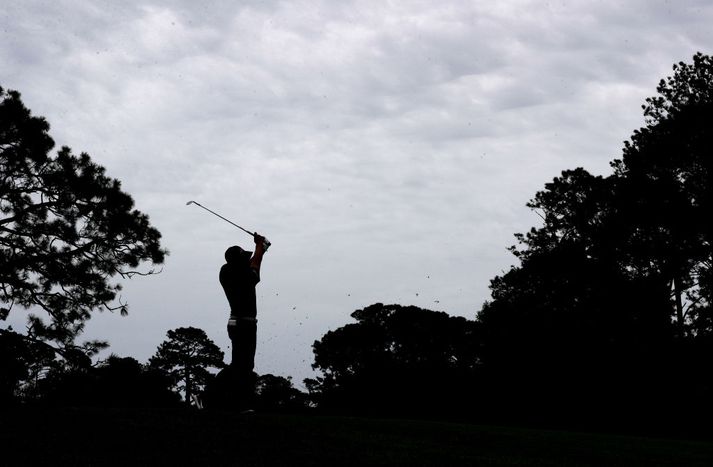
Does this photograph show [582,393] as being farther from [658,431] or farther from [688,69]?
[688,69]

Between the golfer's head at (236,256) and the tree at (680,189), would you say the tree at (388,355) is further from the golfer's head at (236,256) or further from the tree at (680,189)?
the golfer's head at (236,256)

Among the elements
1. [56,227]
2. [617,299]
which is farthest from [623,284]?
[56,227]

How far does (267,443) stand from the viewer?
384 inches

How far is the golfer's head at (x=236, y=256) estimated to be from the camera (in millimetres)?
11312

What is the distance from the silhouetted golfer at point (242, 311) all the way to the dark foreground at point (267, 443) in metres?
0.72

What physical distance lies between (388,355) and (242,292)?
56176 millimetres

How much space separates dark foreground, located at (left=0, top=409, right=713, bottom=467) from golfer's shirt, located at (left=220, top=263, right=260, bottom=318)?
4.81 ft

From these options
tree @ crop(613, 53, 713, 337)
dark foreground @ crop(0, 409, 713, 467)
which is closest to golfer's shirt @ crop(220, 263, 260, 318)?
dark foreground @ crop(0, 409, 713, 467)

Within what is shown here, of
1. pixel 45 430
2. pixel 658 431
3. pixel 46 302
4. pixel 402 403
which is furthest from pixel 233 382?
pixel 402 403

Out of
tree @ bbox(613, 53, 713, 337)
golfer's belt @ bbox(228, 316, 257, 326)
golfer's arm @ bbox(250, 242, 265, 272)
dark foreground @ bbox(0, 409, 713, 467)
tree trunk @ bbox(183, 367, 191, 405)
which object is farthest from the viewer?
tree trunk @ bbox(183, 367, 191, 405)

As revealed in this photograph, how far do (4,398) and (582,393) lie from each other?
30.2 metres

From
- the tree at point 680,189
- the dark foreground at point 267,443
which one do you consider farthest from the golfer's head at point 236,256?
the tree at point 680,189

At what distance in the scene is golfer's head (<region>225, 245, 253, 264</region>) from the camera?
11.3 m

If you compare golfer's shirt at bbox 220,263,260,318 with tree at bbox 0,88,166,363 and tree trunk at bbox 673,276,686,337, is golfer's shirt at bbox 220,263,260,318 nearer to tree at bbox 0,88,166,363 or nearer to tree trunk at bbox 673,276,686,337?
tree at bbox 0,88,166,363
